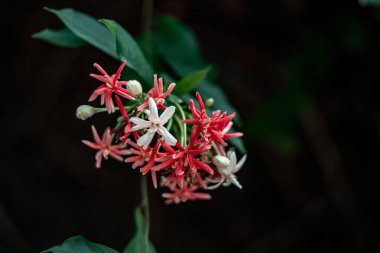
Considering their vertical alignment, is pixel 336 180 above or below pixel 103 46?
below

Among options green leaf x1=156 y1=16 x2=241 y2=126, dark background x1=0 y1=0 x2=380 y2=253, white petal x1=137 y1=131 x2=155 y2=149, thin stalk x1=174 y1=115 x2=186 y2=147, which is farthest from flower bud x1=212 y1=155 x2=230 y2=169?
dark background x1=0 y1=0 x2=380 y2=253

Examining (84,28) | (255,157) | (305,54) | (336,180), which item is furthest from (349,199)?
(84,28)

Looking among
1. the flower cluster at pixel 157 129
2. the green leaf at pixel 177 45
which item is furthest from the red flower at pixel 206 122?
the green leaf at pixel 177 45

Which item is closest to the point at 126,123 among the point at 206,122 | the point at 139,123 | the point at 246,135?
the point at 139,123

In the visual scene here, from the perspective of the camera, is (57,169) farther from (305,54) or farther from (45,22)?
(305,54)

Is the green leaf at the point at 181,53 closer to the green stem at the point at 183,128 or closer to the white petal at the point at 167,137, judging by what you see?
the green stem at the point at 183,128

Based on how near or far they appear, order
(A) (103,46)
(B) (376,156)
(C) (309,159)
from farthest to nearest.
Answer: (C) (309,159) → (B) (376,156) → (A) (103,46)

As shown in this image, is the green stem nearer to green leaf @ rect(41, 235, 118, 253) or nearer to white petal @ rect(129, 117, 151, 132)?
white petal @ rect(129, 117, 151, 132)
